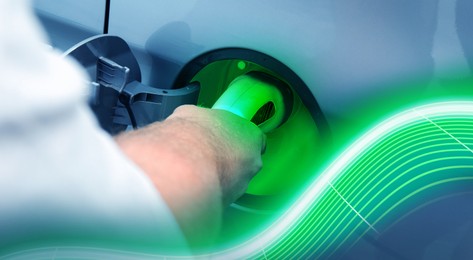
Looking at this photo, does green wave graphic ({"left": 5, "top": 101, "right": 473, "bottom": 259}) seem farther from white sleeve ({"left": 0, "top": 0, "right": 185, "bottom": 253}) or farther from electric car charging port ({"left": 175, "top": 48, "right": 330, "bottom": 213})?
white sleeve ({"left": 0, "top": 0, "right": 185, "bottom": 253})

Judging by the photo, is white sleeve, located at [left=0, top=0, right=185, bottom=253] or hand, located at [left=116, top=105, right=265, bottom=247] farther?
hand, located at [left=116, top=105, right=265, bottom=247]

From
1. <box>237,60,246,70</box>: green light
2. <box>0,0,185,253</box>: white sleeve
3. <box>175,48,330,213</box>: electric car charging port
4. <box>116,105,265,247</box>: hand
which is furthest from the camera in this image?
<box>237,60,246,70</box>: green light

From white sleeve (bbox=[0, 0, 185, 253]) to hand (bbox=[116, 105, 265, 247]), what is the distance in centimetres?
8

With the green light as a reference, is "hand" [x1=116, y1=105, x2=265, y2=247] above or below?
below

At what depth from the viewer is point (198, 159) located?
805mm

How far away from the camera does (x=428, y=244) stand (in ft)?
3.36

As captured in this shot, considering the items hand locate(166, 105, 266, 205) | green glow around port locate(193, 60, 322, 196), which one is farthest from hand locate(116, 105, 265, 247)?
green glow around port locate(193, 60, 322, 196)

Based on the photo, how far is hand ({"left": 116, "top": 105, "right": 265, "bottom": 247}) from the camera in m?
0.66

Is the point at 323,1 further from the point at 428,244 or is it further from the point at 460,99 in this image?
the point at 428,244

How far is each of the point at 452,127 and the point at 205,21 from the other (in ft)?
1.96

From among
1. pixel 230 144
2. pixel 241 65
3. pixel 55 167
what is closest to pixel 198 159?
pixel 230 144

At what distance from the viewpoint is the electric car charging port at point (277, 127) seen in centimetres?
117

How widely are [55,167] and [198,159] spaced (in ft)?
1.10

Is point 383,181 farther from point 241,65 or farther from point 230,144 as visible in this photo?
point 241,65
